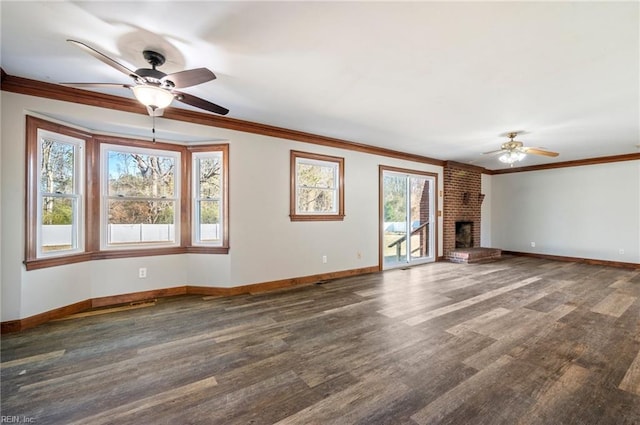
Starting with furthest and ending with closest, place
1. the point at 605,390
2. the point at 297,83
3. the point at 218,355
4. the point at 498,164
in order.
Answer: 1. the point at 498,164
2. the point at 297,83
3. the point at 218,355
4. the point at 605,390

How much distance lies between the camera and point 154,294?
150 inches

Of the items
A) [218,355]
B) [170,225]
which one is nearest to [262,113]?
[170,225]

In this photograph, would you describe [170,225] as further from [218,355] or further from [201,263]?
[218,355]

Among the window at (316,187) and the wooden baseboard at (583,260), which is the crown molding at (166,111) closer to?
the window at (316,187)

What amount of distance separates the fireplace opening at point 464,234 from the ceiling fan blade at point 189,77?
725cm

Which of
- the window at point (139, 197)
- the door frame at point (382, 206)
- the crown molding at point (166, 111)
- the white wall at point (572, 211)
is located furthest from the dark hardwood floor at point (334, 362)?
the white wall at point (572, 211)

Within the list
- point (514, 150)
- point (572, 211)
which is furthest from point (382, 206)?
point (572, 211)

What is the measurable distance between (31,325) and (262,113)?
11.6 ft

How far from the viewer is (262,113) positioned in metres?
3.67

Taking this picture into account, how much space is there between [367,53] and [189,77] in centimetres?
147

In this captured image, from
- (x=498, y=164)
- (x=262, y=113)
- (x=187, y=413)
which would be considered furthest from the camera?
(x=498, y=164)

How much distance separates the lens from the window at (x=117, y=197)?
9.97 feet

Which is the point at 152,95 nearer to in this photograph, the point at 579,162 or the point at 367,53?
the point at 367,53

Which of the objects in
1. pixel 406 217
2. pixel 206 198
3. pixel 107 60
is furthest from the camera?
pixel 406 217
